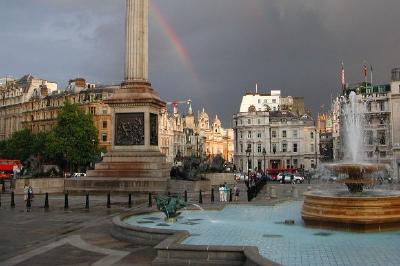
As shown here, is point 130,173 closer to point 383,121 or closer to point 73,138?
point 73,138

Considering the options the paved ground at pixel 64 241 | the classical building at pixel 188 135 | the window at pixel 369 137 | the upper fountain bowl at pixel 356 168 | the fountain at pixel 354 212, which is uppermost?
the classical building at pixel 188 135

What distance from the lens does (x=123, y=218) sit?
61.1ft

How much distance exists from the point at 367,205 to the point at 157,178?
76.9 ft

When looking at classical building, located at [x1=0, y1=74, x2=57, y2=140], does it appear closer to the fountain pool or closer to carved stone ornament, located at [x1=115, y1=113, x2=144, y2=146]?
carved stone ornament, located at [x1=115, y1=113, x2=144, y2=146]

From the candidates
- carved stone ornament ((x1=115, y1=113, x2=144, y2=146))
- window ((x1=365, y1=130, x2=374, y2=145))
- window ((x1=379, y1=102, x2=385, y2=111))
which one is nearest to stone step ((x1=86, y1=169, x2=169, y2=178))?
carved stone ornament ((x1=115, y1=113, x2=144, y2=146))

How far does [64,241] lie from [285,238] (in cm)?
719

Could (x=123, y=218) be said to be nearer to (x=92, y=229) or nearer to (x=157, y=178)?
(x=92, y=229)

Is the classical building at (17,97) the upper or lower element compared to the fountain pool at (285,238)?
upper

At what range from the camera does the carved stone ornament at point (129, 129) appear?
39.2 m

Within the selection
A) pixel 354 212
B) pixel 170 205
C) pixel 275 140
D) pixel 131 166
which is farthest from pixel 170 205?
pixel 275 140

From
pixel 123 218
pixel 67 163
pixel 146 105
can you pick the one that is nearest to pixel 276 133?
pixel 67 163

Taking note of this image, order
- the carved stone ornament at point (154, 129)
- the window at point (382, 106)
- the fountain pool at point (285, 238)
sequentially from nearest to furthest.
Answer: the fountain pool at point (285, 238), the carved stone ornament at point (154, 129), the window at point (382, 106)

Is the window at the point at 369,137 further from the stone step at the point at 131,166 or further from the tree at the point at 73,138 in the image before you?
the stone step at the point at 131,166

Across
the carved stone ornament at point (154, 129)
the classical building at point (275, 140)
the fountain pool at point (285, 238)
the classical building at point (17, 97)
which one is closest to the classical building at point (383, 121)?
the classical building at point (275, 140)
